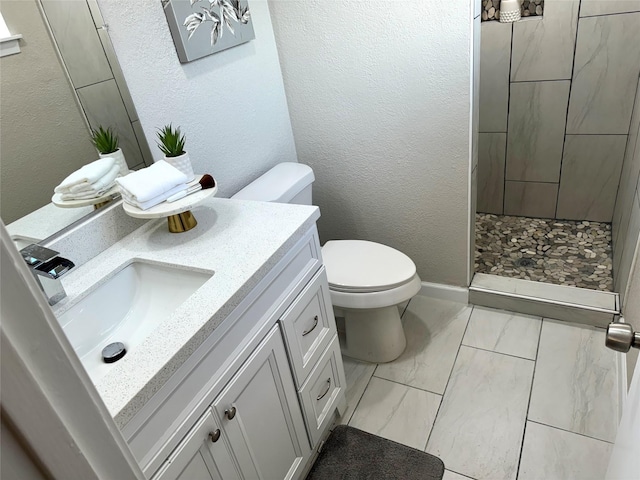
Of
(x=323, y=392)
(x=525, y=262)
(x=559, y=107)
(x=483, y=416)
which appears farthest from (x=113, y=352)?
(x=559, y=107)

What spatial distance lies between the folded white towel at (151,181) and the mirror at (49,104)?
137 millimetres

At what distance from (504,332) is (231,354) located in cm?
144

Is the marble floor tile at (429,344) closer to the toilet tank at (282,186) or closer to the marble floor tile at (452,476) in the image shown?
the marble floor tile at (452,476)

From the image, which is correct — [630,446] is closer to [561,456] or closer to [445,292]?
[561,456]

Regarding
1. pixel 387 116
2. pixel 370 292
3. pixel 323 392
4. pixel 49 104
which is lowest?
pixel 323 392

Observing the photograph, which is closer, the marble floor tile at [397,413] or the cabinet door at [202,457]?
the cabinet door at [202,457]

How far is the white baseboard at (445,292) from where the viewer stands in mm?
2312

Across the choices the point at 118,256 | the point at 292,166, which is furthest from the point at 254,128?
the point at 118,256

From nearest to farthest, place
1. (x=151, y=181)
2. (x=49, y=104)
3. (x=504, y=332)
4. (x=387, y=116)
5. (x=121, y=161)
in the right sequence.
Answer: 1. (x=49, y=104)
2. (x=151, y=181)
3. (x=121, y=161)
4. (x=387, y=116)
5. (x=504, y=332)

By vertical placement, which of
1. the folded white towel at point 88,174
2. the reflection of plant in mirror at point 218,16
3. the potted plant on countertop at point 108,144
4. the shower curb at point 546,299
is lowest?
the shower curb at point 546,299

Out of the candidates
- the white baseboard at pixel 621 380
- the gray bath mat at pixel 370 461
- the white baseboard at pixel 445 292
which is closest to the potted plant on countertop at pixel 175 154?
the gray bath mat at pixel 370 461

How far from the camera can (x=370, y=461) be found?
168cm

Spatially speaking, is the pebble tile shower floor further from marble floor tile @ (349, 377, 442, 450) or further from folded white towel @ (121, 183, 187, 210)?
folded white towel @ (121, 183, 187, 210)

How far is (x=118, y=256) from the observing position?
135 cm
